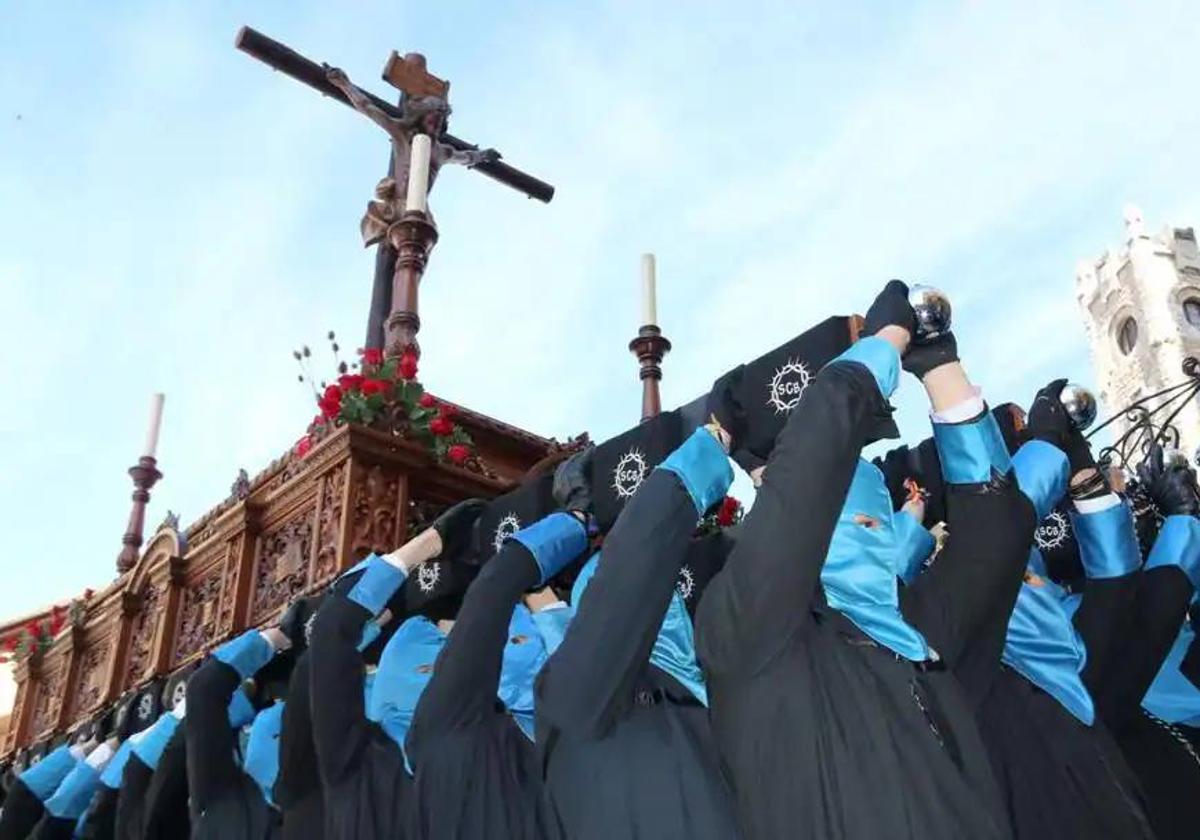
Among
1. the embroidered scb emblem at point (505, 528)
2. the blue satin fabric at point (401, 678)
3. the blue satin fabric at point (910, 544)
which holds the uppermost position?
the embroidered scb emblem at point (505, 528)

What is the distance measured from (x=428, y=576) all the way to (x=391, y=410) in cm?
85

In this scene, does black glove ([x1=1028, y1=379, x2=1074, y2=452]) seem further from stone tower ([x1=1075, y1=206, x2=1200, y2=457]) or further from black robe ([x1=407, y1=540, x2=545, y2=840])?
stone tower ([x1=1075, y1=206, x2=1200, y2=457])

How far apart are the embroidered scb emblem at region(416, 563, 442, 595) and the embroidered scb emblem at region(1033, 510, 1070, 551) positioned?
217 cm

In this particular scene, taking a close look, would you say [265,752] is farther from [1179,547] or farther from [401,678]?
[1179,547]

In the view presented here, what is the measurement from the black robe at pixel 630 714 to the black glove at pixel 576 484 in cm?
83

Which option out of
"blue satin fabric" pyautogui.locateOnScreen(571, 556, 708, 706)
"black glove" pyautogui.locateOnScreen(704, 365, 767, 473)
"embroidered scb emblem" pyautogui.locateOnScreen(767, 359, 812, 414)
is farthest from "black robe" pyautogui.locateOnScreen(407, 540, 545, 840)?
"embroidered scb emblem" pyautogui.locateOnScreen(767, 359, 812, 414)

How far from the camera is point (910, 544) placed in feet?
10.6

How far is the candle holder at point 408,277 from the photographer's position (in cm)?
573

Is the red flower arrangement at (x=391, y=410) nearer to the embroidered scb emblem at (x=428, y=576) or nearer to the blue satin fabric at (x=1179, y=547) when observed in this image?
the embroidered scb emblem at (x=428, y=576)

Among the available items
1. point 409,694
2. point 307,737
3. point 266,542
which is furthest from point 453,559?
point 266,542

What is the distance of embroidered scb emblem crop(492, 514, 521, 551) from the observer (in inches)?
157

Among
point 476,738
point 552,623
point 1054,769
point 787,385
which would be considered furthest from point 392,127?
point 1054,769

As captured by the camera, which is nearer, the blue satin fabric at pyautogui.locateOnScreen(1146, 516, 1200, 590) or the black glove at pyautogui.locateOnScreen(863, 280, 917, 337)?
the black glove at pyautogui.locateOnScreen(863, 280, 917, 337)

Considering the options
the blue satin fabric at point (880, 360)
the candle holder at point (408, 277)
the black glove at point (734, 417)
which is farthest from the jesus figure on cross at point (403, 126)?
the blue satin fabric at point (880, 360)
